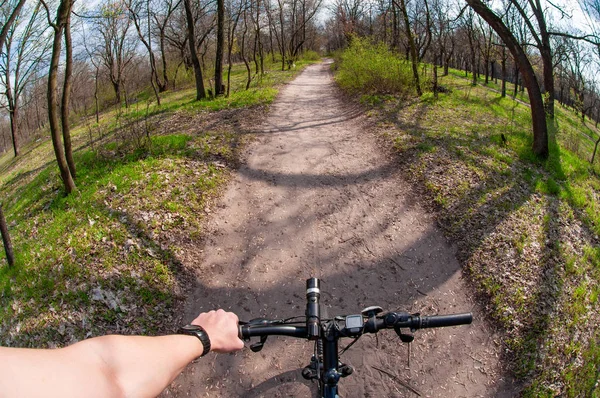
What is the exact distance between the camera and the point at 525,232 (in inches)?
231

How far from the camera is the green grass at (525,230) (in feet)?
14.0

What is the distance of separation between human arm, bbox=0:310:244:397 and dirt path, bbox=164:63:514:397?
8.95 feet

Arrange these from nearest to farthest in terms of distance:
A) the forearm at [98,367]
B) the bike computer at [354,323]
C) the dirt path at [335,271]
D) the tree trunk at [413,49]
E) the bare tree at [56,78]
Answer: the forearm at [98,367] → the bike computer at [354,323] → the dirt path at [335,271] → the bare tree at [56,78] → the tree trunk at [413,49]

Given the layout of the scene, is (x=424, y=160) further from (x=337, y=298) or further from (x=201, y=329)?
(x=201, y=329)

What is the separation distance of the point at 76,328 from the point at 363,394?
3.51 m

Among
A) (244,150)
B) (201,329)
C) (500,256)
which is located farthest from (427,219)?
(201,329)

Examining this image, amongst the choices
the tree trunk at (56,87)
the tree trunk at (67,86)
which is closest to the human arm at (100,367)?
the tree trunk at (56,87)

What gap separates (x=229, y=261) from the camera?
17.5 feet

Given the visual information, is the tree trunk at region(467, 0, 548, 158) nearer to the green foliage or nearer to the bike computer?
the green foliage

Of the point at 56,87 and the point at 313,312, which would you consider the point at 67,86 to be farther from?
the point at 313,312

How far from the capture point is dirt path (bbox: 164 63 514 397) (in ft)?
12.6

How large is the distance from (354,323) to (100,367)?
117 cm

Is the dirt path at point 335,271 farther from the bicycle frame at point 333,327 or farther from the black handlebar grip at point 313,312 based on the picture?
the black handlebar grip at point 313,312

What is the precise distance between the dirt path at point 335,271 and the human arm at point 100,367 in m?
2.73
